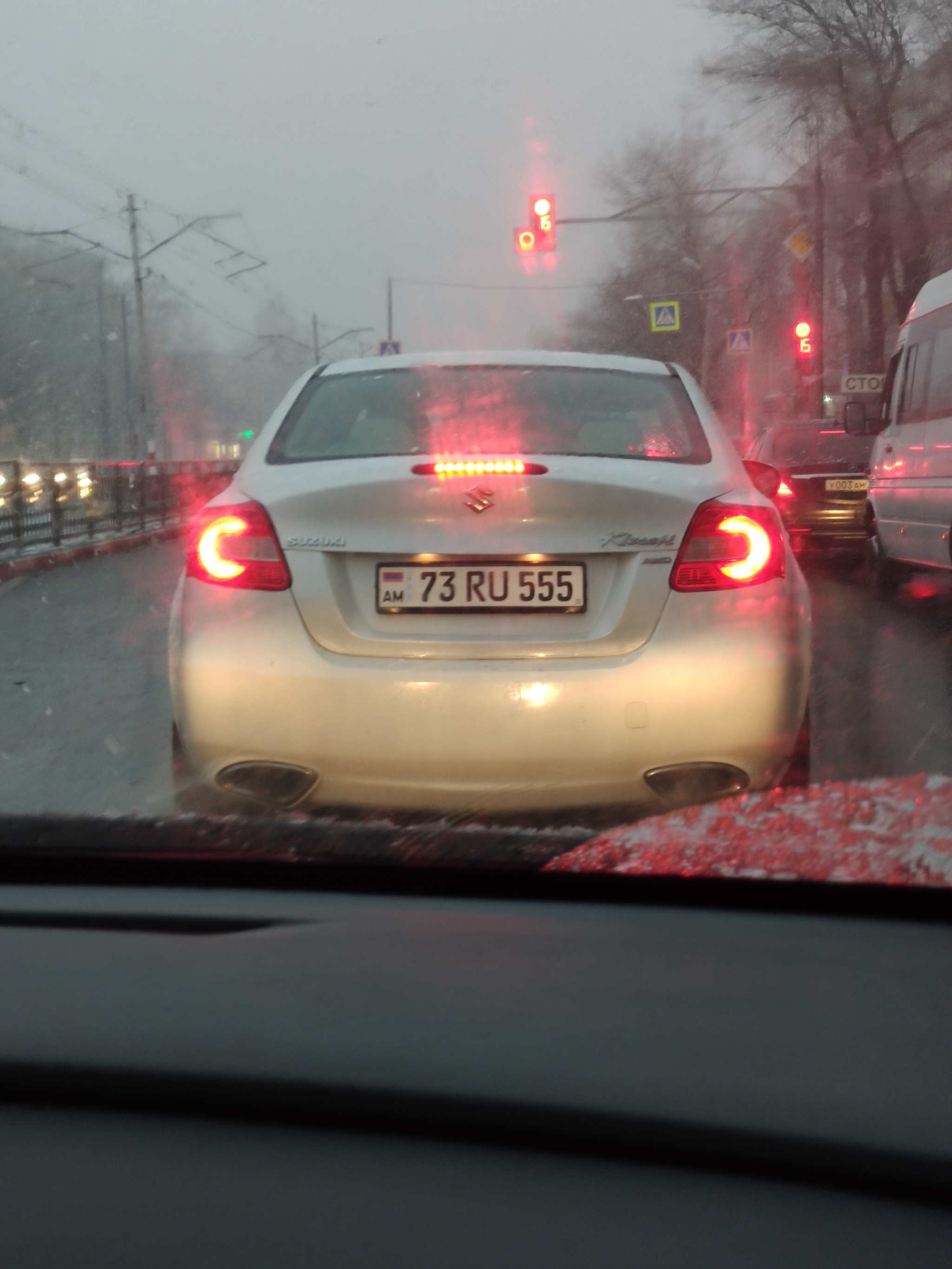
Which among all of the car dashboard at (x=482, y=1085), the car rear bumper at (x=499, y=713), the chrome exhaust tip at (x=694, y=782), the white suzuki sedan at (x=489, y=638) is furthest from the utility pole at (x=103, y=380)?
the car dashboard at (x=482, y=1085)

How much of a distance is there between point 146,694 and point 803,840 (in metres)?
4.72

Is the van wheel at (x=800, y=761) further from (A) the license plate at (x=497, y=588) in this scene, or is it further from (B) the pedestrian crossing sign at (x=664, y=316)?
(B) the pedestrian crossing sign at (x=664, y=316)

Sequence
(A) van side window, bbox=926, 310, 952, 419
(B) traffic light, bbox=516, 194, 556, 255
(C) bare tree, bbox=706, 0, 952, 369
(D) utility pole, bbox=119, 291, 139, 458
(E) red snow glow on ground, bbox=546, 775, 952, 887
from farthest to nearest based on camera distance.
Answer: (D) utility pole, bbox=119, 291, 139, 458 → (C) bare tree, bbox=706, 0, 952, 369 → (B) traffic light, bbox=516, 194, 556, 255 → (A) van side window, bbox=926, 310, 952, 419 → (E) red snow glow on ground, bbox=546, 775, 952, 887

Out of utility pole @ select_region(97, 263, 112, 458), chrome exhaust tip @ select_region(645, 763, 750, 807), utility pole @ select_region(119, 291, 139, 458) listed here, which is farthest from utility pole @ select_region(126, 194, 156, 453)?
chrome exhaust tip @ select_region(645, 763, 750, 807)

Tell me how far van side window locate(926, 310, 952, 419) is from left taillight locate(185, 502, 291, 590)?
22.5ft

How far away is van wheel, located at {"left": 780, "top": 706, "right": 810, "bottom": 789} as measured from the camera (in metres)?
3.57

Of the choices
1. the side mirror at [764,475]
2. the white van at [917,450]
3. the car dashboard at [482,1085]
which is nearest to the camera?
the car dashboard at [482,1085]

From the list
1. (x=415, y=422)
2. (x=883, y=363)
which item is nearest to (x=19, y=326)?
(x=883, y=363)

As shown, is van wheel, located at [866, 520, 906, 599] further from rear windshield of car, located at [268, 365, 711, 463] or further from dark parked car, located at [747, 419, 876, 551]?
rear windshield of car, located at [268, 365, 711, 463]

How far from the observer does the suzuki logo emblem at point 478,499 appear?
3.39 metres

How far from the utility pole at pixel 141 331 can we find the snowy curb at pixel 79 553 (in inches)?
453

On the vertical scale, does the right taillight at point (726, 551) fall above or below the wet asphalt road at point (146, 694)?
above

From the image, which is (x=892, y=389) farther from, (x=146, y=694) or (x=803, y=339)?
(x=803, y=339)

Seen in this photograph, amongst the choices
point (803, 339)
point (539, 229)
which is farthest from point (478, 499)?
point (803, 339)
